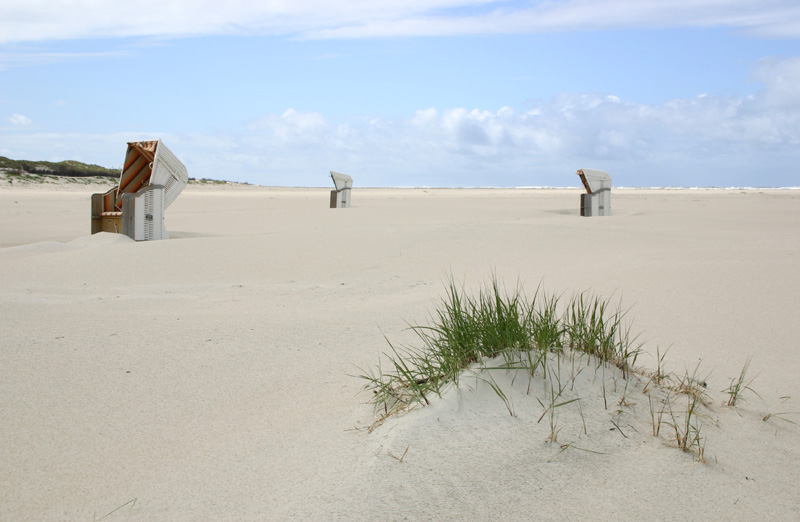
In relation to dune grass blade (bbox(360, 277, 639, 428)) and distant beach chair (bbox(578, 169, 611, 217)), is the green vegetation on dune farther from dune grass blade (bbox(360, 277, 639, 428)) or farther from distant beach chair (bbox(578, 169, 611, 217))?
dune grass blade (bbox(360, 277, 639, 428))

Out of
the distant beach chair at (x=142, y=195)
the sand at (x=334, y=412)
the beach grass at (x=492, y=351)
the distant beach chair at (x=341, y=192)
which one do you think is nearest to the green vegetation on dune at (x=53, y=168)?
the distant beach chair at (x=341, y=192)

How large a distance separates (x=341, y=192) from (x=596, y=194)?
6626 mm

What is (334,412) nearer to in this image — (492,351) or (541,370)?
(492,351)

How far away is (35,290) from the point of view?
17.0 feet

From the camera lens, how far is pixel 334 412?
7.48 feet

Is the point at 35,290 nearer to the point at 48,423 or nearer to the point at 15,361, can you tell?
the point at 15,361

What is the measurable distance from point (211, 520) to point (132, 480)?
0.40m

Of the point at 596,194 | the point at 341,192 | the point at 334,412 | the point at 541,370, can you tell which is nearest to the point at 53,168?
the point at 341,192

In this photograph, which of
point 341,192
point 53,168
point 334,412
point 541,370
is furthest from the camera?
point 53,168

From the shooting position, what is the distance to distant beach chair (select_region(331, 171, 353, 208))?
15633mm

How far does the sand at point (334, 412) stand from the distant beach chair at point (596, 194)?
237 inches

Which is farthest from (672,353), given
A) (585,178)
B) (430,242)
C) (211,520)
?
(585,178)

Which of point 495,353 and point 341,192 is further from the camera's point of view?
point 341,192

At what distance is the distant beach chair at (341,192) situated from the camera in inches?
615
